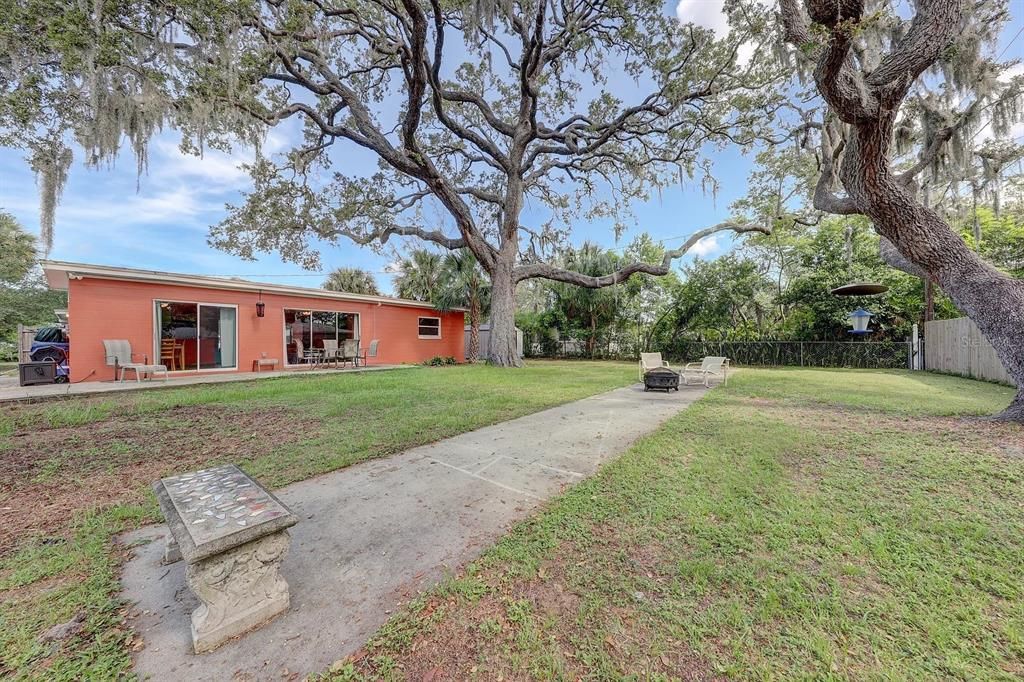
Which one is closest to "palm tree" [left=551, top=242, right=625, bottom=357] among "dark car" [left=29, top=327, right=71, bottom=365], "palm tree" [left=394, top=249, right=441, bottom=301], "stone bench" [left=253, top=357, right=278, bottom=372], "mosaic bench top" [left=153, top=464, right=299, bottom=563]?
"palm tree" [left=394, top=249, right=441, bottom=301]

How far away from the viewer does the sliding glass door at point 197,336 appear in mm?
9438

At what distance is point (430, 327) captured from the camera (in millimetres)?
15812

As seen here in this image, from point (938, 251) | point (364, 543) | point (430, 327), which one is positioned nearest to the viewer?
point (364, 543)

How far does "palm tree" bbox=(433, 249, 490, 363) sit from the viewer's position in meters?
14.9

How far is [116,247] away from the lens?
55.9ft

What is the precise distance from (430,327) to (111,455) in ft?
40.0

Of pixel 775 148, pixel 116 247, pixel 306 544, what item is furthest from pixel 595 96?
pixel 116 247

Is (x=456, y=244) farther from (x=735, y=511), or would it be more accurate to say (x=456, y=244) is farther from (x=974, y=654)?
(x=974, y=654)

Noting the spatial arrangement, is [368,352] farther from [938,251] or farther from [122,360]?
[938,251]

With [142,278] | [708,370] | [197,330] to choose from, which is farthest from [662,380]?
[142,278]

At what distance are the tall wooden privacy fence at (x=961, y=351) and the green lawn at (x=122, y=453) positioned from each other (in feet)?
31.3

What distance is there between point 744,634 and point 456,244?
1371 centimetres

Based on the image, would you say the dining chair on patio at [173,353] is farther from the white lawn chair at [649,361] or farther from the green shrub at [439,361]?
the white lawn chair at [649,361]

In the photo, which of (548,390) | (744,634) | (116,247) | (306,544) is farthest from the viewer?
(116,247)
